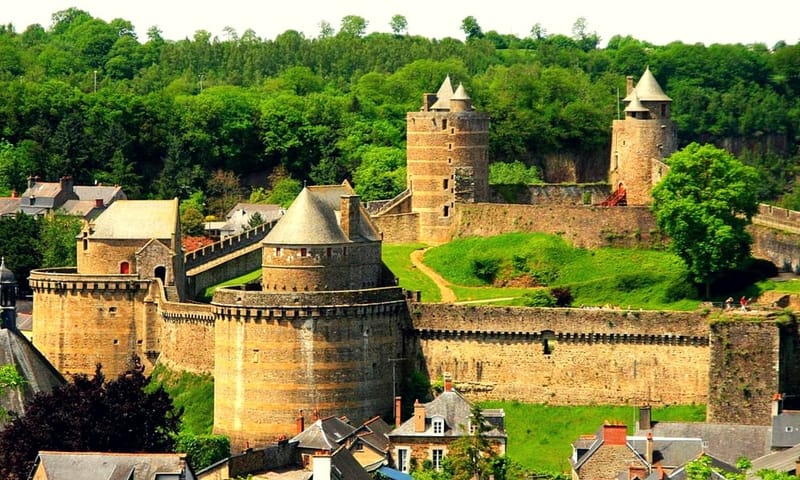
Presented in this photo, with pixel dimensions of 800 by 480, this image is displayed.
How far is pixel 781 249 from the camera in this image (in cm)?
9669

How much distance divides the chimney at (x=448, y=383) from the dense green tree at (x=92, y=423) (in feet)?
30.4

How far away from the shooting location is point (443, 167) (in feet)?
345

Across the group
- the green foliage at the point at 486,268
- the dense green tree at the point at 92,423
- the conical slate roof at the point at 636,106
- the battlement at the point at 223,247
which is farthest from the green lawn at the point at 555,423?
the conical slate roof at the point at 636,106

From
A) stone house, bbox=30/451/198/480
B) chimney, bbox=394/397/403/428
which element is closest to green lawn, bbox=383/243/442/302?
chimney, bbox=394/397/403/428

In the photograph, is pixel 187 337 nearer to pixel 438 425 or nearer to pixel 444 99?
pixel 438 425

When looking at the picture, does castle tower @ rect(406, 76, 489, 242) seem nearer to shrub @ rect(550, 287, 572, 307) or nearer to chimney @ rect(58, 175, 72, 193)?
shrub @ rect(550, 287, 572, 307)

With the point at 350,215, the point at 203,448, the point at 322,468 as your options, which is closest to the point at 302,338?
the point at 203,448

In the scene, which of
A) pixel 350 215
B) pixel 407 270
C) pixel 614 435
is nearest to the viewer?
pixel 614 435

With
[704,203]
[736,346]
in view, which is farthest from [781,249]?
[736,346]

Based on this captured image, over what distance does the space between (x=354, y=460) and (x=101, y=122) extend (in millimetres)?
59247

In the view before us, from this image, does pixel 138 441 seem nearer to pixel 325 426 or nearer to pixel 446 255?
pixel 325 426

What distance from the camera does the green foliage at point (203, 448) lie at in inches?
3393

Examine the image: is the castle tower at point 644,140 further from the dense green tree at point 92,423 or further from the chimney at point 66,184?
the chimney at point 66,184

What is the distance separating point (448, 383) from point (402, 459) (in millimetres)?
4432
